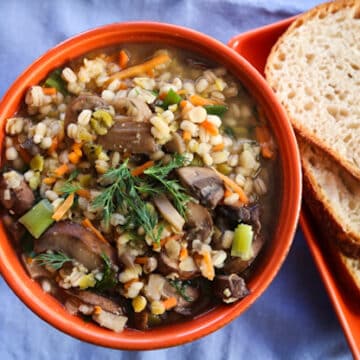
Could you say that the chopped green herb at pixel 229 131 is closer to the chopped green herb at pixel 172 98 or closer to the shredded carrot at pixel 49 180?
the chopped green herb at pixel 172 98

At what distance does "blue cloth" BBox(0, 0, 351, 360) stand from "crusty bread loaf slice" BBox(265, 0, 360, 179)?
1.17 ft

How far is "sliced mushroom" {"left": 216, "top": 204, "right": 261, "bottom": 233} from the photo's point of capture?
2357 mm

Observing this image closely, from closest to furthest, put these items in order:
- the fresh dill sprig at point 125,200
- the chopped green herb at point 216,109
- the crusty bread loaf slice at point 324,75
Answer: the fresh dill sprig at point 125,200, the chopped green herb at point 216,109, the crusty bread loaf slice at point 324,75

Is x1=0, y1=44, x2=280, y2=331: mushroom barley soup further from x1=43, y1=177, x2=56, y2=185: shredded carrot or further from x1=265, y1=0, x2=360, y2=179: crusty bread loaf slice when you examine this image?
x1=265, y1=0, x2=360, y2=179: crusty bread loaf slice

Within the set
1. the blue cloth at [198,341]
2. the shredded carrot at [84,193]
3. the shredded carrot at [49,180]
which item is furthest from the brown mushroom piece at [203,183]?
the blue cloth at [198,341]

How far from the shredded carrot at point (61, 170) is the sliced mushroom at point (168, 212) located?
351mm

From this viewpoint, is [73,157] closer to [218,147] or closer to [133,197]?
[133,197]

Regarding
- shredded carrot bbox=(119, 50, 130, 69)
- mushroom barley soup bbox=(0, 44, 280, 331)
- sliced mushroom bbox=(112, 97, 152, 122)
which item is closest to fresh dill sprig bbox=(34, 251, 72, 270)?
mushroom barley soup bbox=(0, 44, 280, 331)

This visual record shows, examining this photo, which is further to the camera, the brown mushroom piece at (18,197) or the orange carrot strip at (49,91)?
the orange carrot strip at (49,91)

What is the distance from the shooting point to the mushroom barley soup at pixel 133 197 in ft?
7.57

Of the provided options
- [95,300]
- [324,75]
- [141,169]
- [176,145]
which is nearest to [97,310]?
[95,300]

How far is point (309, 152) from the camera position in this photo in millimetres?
2908

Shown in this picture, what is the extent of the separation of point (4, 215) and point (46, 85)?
0.53 metres

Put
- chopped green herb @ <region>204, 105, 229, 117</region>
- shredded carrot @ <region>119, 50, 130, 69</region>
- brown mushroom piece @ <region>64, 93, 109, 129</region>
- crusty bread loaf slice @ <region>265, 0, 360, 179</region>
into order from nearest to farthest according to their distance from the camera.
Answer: brown mushroom piece @ <region>64, 93, 109, 129</region> → chopped green herb @ <region>204, 105, 229, 117</region> → shredded carrot @ <region>119, 50, 130, 69</region> → crusty bread loaf slice @ <region>265, 0, 360, 179</region>
